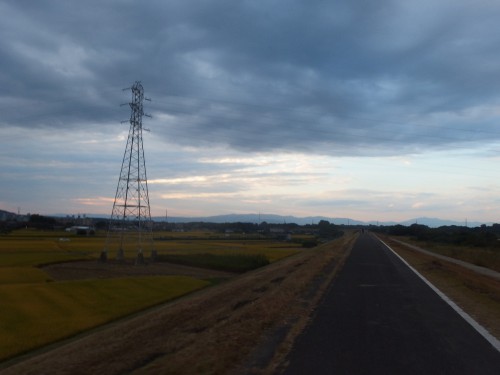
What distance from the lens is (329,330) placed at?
10.9 m

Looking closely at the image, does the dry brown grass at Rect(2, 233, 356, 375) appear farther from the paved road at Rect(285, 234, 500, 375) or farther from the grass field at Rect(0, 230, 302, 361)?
the grass field at Rect(0, 230, 302, 361)

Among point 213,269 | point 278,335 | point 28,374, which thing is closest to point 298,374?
point 278,335

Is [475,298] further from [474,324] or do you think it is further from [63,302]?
[63,302]

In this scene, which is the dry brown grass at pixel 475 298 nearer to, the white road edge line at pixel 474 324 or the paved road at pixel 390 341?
the white road edge line at pixel 474 324

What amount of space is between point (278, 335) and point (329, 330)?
1196 mm

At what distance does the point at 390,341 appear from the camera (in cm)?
981

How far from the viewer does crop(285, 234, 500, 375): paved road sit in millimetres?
7852

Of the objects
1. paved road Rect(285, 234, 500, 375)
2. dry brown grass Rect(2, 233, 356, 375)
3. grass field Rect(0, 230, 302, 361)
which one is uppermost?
paved road Rect(285, 234, 500, 375)

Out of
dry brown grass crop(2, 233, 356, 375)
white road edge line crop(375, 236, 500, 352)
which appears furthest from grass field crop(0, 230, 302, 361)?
white road edge line crop(375, 236, 500, 352)

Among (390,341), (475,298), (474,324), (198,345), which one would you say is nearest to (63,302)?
(198,345)

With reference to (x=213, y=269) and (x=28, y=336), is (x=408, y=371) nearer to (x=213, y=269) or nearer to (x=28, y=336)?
(x=28, y=336)

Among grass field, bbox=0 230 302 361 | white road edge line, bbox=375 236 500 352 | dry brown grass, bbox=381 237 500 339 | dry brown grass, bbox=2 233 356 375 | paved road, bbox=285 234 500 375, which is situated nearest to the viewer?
paved road, bbox=285 234 500 375

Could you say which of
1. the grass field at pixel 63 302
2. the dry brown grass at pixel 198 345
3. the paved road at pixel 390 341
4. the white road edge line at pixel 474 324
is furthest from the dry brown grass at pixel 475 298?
the grass field at pixel 63 302

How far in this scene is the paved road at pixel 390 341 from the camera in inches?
309
